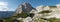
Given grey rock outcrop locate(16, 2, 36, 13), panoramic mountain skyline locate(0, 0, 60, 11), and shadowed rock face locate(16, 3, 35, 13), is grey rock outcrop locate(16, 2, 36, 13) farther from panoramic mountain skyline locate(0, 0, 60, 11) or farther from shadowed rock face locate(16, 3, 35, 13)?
panoramic mountain skyline locate(0, 0, 60, 11)

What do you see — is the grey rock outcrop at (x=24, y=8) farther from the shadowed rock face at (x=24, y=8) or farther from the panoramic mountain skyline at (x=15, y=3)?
the panoramic mountain skyline at (x=15, y=3)

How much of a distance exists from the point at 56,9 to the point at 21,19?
1.09 meters

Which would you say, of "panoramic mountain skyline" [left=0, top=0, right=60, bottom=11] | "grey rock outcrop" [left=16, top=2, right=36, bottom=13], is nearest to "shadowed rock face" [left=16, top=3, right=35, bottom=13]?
"grey rock outcrop" [left=16, top=2, right=36, bottom=13]

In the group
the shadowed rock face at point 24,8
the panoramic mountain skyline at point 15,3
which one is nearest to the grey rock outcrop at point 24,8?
the shadowed rock face at point 24,8

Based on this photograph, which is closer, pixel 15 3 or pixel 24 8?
pixel 24 8

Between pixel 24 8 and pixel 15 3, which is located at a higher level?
pixel 15 3

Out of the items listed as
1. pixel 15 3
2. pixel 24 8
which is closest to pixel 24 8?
pixel 24 8

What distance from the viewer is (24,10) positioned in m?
4.19

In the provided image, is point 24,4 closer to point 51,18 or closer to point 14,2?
point 14,2

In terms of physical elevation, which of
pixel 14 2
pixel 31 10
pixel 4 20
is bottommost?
pixel 4 20

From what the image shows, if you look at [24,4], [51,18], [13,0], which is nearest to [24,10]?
[24,4]

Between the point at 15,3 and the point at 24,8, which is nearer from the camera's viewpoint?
the point at 24,8

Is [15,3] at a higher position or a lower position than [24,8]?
higher

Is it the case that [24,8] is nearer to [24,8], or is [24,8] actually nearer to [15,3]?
[24,8]
